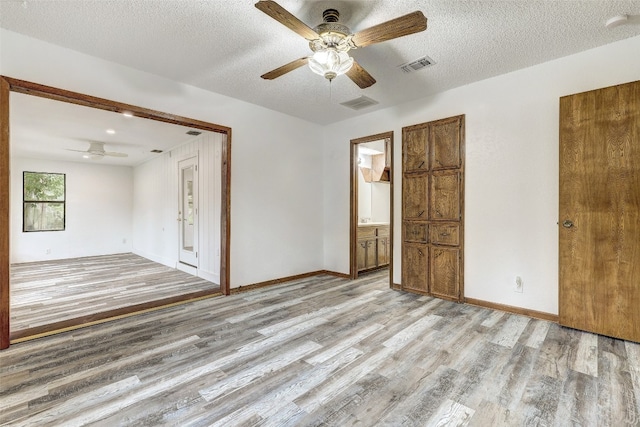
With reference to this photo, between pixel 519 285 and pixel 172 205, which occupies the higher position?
pixel 172 205

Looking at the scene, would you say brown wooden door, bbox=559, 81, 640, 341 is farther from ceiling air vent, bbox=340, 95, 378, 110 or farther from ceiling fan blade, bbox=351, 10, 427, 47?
ceiling air vent, bbox=340, 95, 378, 110

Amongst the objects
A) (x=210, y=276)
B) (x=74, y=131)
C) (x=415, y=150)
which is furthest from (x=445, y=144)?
(x=74, y=131)

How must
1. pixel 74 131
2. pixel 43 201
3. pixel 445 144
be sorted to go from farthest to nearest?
pixel 43 201 < pixel 74 131 < pixel 445 144

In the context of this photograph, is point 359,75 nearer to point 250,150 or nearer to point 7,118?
point 250,150

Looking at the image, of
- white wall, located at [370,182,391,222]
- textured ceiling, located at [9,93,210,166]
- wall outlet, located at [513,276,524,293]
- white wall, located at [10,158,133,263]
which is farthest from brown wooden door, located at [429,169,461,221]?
white wall, located at [10,158,133,263]

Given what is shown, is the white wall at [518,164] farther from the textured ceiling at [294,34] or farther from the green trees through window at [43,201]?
the green trees through window at [43,201]

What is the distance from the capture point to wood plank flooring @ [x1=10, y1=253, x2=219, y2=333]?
10.7 ft

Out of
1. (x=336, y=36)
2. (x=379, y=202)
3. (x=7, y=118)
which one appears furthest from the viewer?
(x=379, y=202)

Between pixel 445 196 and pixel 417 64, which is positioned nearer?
pixel 417 64

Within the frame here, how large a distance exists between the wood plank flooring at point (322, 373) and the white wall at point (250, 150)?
Result: 1.45 meters

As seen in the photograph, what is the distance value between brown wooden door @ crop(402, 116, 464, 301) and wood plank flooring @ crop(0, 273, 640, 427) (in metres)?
0.70

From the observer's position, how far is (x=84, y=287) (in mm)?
4375

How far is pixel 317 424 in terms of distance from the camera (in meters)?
1.54

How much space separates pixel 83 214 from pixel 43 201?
2.67 ft
